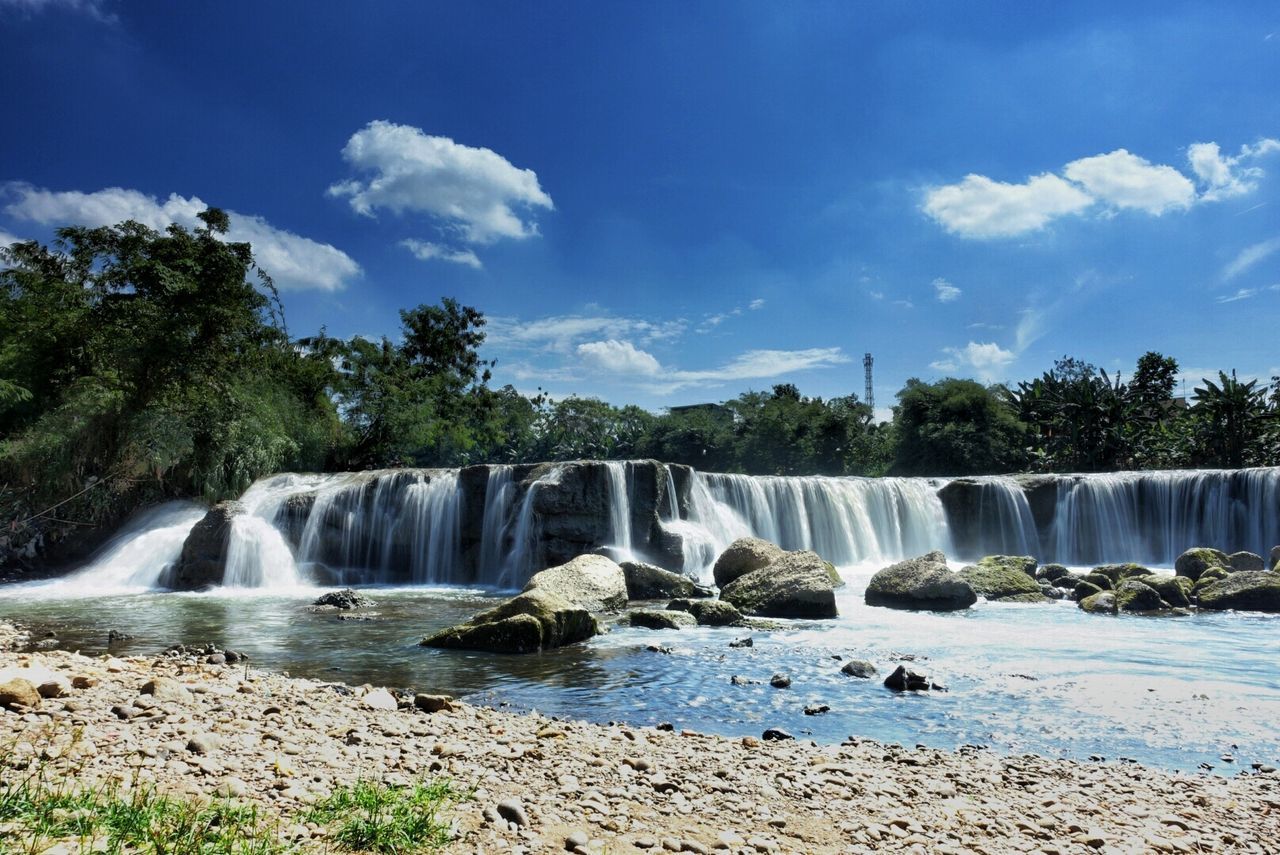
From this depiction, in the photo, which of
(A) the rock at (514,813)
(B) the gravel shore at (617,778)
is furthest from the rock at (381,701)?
(A) the rock at (514,813)

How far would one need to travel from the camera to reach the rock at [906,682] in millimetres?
9508

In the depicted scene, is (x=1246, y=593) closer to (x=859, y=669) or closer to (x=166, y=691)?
(x=859, y=669)

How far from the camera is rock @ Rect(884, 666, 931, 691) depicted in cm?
951

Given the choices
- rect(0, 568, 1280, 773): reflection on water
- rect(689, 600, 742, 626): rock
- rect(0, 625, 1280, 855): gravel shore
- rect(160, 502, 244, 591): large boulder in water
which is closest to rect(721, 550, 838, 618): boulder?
rect(0, 568, 1280, 773): reflection on water

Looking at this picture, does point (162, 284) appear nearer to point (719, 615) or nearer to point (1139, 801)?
point (719, 615)

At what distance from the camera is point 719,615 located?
14406 millimetres

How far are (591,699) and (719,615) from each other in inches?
234

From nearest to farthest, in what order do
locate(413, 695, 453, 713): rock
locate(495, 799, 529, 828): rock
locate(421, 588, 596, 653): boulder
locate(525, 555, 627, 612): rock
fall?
locate(495, 799, 529, 828): rock < locate(413, 695, 453, 713): rock < locate(421, 588, 596, 653): boulder < locate(525, 555, 627, 612): rock

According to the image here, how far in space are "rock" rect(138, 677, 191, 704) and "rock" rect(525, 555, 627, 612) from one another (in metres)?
8.41

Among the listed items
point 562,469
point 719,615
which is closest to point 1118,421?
point 562,469

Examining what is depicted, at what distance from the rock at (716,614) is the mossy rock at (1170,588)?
9.71 m

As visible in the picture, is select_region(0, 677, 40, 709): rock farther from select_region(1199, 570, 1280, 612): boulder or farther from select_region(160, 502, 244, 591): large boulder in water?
select_region(1199, 570, 1280, 612): boulder

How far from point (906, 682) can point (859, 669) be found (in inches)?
31.8

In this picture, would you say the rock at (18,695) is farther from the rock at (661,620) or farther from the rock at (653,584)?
the rock at (653,584)
